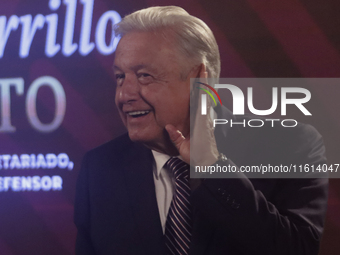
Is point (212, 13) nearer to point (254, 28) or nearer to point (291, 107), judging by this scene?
point (254, 28)

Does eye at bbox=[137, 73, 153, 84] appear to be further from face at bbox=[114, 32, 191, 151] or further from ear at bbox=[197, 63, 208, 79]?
ear at bbox=[197, 63, 208, 79]

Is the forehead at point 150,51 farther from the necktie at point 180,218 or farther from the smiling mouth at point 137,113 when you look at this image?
the necktie at point 180,218

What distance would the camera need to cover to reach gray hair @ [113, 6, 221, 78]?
1.12 metres

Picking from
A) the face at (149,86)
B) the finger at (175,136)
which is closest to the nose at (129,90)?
the face at (149,86)

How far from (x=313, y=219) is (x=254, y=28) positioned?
0.99 meters

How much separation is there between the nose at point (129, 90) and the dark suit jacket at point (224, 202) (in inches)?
10.0

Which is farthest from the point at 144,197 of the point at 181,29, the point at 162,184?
the point at 181,29

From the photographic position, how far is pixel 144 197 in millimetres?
1209

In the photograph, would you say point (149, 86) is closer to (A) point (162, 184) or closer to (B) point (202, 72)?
(B) point (202, 72)

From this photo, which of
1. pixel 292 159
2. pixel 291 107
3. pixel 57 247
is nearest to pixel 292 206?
pixel 292 159

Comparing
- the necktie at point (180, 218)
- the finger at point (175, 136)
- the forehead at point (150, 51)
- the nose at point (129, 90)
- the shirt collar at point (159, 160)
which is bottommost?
the necktie at point (180, 218)

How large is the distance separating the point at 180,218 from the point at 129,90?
0.44 m

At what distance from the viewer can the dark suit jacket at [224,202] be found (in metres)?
1.01

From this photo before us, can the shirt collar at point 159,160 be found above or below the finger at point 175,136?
Result: below
